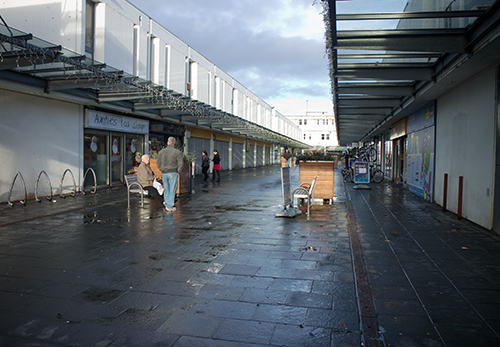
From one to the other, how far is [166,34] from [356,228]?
48.6ft

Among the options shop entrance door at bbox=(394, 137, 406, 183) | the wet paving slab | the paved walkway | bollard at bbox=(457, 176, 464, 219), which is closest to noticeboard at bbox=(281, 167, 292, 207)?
the paved walkway

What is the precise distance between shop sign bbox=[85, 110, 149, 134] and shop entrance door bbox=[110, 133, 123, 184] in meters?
0.43

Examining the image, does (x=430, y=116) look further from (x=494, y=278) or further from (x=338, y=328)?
(x=338, y=328)

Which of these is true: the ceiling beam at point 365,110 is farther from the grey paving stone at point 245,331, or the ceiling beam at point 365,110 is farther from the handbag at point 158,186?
the grey paving stone at point 245,331

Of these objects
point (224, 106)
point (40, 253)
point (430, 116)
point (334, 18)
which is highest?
point (224, 106)

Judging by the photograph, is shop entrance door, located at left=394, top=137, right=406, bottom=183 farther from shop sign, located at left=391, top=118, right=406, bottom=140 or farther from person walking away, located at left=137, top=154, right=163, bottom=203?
person walking away, located at left=137, top=154, right=163, bottom=203

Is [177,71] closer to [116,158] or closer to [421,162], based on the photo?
[116,158]

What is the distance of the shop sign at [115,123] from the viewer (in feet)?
44.1

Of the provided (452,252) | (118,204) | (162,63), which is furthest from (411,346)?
(162,63)

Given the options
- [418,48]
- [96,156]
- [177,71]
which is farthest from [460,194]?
[177,71]

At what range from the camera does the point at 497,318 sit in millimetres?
3256

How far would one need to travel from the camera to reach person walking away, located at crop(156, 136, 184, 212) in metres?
8.95

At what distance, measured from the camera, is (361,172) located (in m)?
16.6

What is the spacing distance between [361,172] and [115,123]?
10.6 metres
